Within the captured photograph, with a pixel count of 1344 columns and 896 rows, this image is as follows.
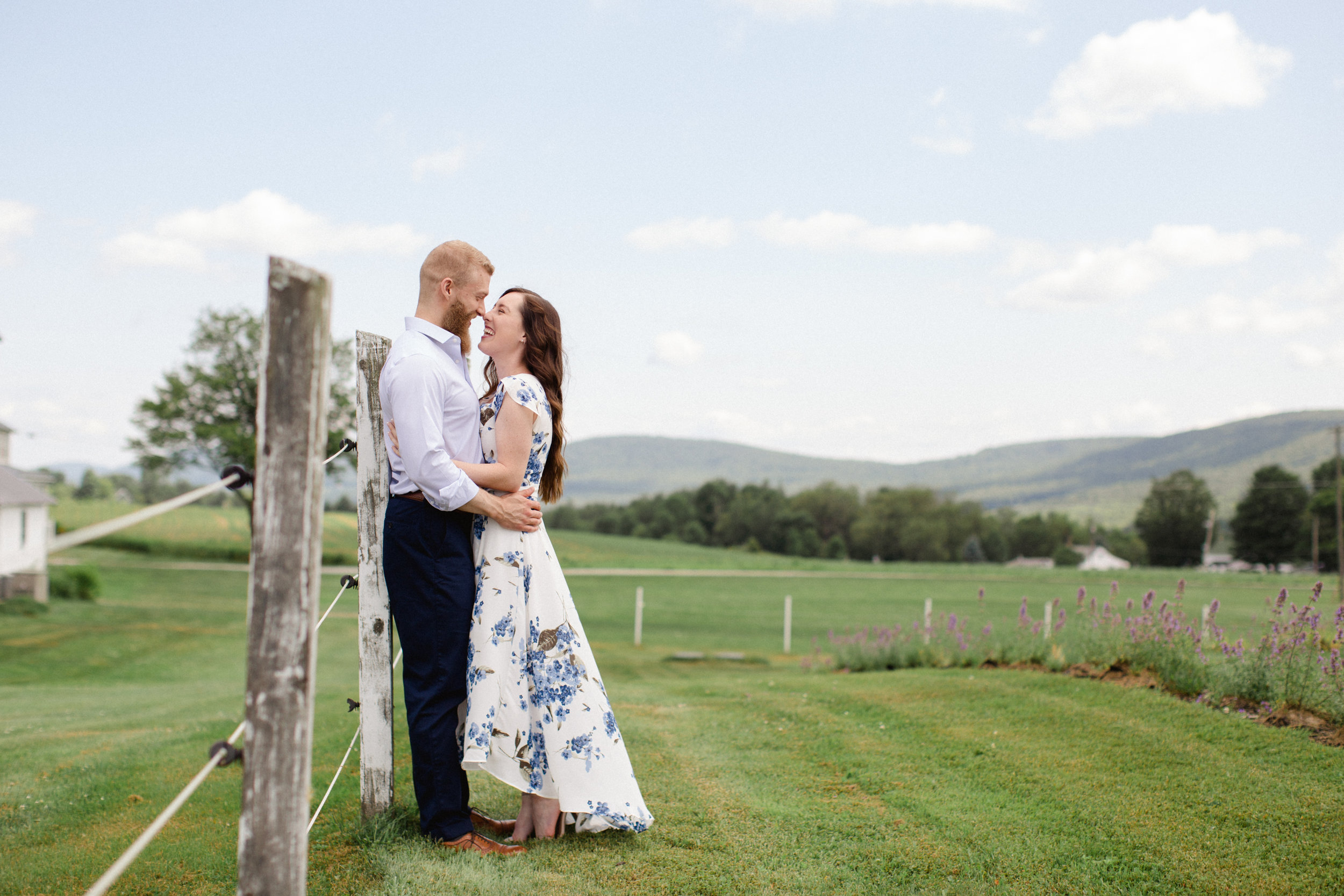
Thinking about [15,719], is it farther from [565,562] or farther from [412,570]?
[565,562]

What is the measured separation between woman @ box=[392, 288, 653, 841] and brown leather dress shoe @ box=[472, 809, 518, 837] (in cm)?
11

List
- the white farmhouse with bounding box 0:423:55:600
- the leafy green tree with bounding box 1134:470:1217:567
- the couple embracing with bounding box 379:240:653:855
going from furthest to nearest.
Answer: the leafy green tree with bounding box 1134:470:1217:567 < the white farmhouse with bounding box 0:423:55:600 < the couple embracing with bounding box 379:240:653:855

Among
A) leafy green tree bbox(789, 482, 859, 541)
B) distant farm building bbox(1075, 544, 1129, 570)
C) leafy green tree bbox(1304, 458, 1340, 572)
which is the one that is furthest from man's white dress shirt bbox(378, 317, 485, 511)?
distant farm building bbox(1075, 544, 1129, 570)

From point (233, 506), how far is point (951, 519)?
7970 centimetres

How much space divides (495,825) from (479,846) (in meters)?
0.39

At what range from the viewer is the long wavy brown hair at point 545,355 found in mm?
3877

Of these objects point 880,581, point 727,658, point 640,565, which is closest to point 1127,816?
point 727,658

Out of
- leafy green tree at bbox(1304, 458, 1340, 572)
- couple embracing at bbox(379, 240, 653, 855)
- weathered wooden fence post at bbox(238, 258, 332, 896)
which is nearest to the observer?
weathered wooden fence post at bbox(238, 258, 332, 896)

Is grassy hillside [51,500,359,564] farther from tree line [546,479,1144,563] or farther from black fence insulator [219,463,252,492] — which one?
black fence insulator [219,463,252,492]

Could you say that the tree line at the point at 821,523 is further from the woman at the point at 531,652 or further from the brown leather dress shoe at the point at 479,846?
the brown leather dress shoe at the point at 479,846

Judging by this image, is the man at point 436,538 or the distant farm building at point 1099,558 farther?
the distant farm building at point 1099,558

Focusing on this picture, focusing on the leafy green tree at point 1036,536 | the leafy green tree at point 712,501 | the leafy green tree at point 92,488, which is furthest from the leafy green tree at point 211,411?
the leafy green tree at point 1036,536

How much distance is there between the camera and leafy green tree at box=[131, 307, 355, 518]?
44000mm

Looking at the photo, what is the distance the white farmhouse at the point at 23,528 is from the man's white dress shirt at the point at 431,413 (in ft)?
109
